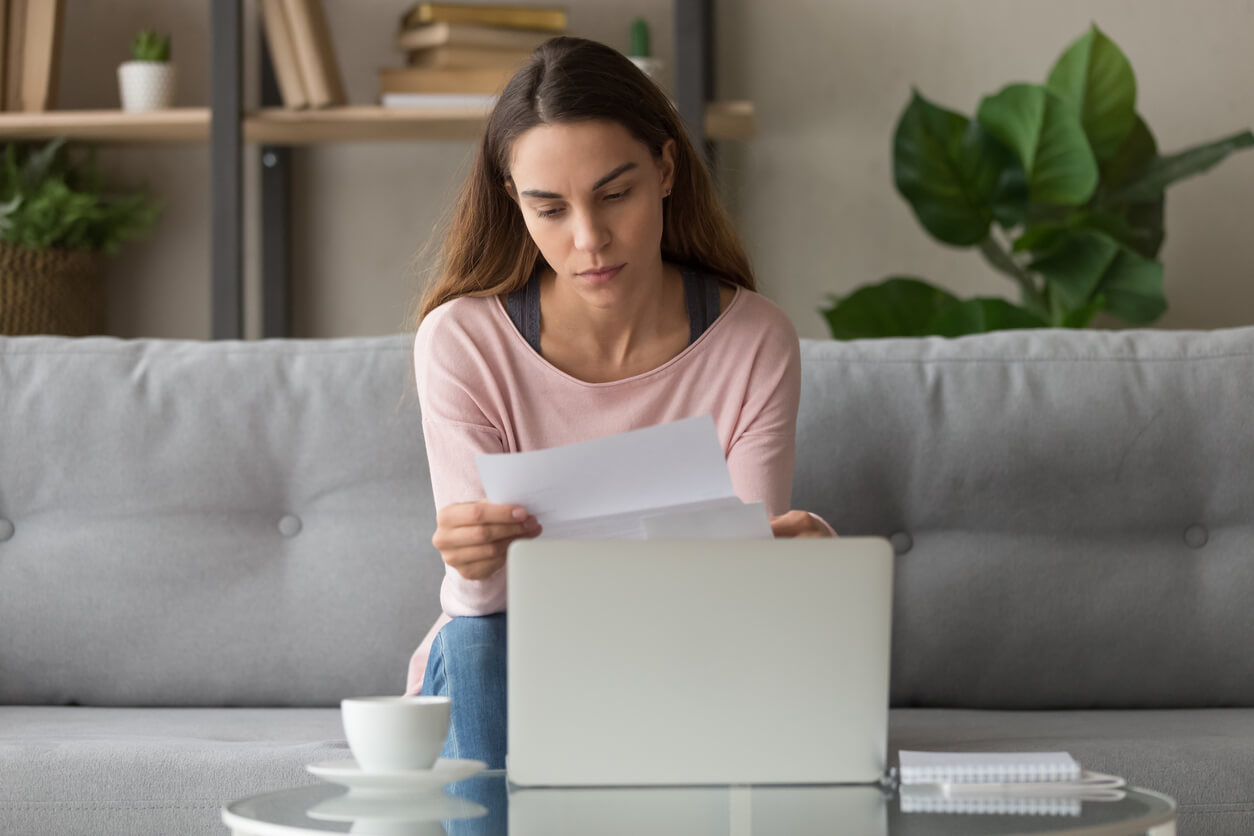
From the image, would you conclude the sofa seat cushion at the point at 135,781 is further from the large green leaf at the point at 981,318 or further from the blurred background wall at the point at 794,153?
the blurred background wall at the point at 794,153

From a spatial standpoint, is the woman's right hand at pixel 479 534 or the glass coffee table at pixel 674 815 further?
the woman's right hand at pixel 479 534

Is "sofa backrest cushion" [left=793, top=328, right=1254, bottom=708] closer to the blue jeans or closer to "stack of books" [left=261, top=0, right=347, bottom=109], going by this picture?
the blue jeans

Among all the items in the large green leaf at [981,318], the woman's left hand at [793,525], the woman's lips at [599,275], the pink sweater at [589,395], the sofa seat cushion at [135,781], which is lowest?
the sofa seat cushion at [135,781]

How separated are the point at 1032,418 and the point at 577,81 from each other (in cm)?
72

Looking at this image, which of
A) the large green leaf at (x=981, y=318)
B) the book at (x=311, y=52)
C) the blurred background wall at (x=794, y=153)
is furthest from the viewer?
the blurred background wall at (x=794, y=153)

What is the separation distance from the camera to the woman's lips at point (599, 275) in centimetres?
126

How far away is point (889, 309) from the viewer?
232cm

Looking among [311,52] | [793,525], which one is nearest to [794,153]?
[311,52]

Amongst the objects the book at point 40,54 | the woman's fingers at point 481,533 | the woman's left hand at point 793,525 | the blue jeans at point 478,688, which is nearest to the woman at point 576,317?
the blue jeans at point 478,688

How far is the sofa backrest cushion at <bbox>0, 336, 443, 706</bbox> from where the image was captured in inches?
63.6

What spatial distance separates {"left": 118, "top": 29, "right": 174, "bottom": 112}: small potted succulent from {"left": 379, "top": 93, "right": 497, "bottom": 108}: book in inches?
16.8

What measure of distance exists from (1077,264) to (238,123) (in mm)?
1499

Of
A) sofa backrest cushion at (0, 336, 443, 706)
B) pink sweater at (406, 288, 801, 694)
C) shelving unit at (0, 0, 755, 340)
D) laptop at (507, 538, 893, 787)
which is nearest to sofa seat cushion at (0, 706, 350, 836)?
pink sweater at (406, 288, 801, 694)

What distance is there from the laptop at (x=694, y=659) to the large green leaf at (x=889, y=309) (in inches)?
59.9
